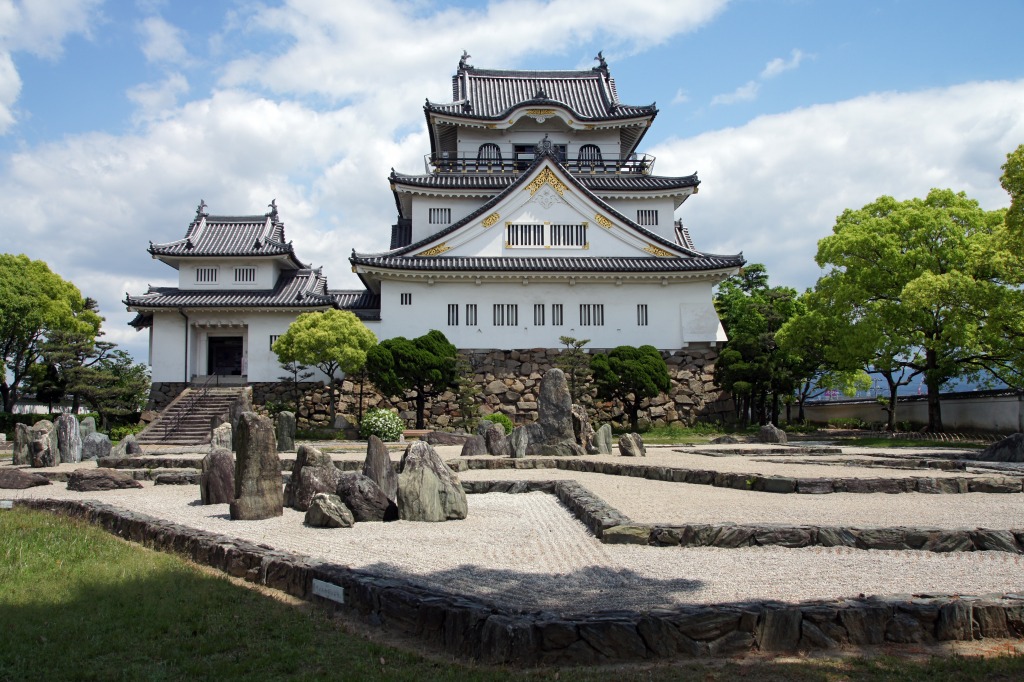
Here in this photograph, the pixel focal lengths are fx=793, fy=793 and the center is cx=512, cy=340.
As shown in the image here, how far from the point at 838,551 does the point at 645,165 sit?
3740 centimetres

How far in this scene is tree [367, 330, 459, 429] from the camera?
32500 millimetres

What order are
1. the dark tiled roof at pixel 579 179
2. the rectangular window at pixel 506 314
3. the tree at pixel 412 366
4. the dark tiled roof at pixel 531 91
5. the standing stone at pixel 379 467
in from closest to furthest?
the standing stone at pixel 379 467 < the tree at pixel 412 366 < the rectangular window at pixel 506 314 < the dark tiled roof at pixel 579 179 < the dark tiled roof at pixel 531 91

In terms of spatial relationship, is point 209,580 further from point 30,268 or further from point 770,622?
point 30,268

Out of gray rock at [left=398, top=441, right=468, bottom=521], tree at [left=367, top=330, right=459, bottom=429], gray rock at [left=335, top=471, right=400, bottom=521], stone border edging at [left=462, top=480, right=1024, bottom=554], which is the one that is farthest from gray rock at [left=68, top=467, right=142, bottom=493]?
tree at [left=367, top=330, right=459, bottom=429]

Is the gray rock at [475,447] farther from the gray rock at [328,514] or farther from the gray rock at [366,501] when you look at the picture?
the gray rock at [328,514]

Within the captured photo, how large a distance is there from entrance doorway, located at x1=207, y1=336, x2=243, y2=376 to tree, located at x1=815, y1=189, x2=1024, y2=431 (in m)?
27.6

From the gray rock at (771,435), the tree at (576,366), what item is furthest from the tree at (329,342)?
the gray rock at (771,435)

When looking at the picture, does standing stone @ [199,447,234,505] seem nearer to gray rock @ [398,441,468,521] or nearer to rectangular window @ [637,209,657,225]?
gray rock @ [398,441,468,521]

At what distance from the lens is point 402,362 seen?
107 ft

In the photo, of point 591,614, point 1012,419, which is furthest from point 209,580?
point 1012,419

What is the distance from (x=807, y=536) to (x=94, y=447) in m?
22.7

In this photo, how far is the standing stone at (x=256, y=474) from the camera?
38.9 feet

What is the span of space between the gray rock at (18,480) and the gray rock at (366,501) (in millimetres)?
9592

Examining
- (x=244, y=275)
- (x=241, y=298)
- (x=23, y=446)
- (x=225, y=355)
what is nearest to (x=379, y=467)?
(x=23, y=446)
